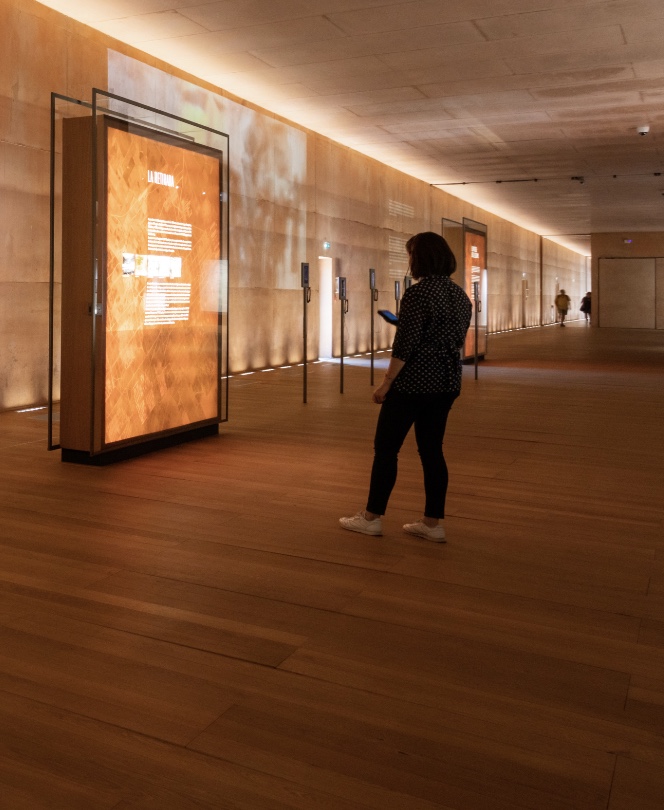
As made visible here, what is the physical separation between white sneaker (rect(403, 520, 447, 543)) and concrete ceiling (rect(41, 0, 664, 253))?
6.09m

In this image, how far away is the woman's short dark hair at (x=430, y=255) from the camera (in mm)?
3924

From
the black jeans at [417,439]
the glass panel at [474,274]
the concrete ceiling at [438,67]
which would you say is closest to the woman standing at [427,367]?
the black jeans at [417,439]

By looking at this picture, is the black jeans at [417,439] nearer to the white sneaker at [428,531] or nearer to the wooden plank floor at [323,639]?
the white sneaker at [428,531]

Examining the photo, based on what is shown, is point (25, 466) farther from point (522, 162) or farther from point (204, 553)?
point (522, 162)

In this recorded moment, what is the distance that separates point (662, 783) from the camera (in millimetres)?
2115

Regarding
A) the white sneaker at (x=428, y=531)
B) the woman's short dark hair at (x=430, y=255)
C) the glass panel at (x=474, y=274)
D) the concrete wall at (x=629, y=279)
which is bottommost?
the white sneaker at (x=428, y=531)

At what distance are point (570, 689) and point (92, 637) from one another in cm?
160

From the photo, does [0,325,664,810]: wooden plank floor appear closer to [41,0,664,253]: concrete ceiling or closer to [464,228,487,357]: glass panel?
[41,0,664,253]: concrete ceiling

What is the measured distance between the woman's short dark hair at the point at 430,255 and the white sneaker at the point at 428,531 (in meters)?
1.23

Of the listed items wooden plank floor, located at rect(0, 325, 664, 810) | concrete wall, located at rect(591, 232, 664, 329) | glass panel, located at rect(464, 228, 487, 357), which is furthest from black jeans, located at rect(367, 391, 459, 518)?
concrete wall, located at rect(591, 232, 664, 329)

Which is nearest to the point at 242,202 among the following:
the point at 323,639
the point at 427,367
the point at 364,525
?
the point at 364,525

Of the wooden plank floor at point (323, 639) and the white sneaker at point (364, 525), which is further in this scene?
the white sneaker at point (364, 525)

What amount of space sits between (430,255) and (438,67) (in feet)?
25.4

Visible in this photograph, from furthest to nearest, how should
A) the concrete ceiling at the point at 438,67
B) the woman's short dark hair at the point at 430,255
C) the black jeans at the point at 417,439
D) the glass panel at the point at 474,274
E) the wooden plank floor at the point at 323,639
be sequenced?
the glass panel at the point at 474,274 → the concrete ceiling at the point at 438,67 → the black jeans at the point at 417,439 → the woman's short dark hair at the point at 430,255 → the wooden plank floor at the point at 323,639
